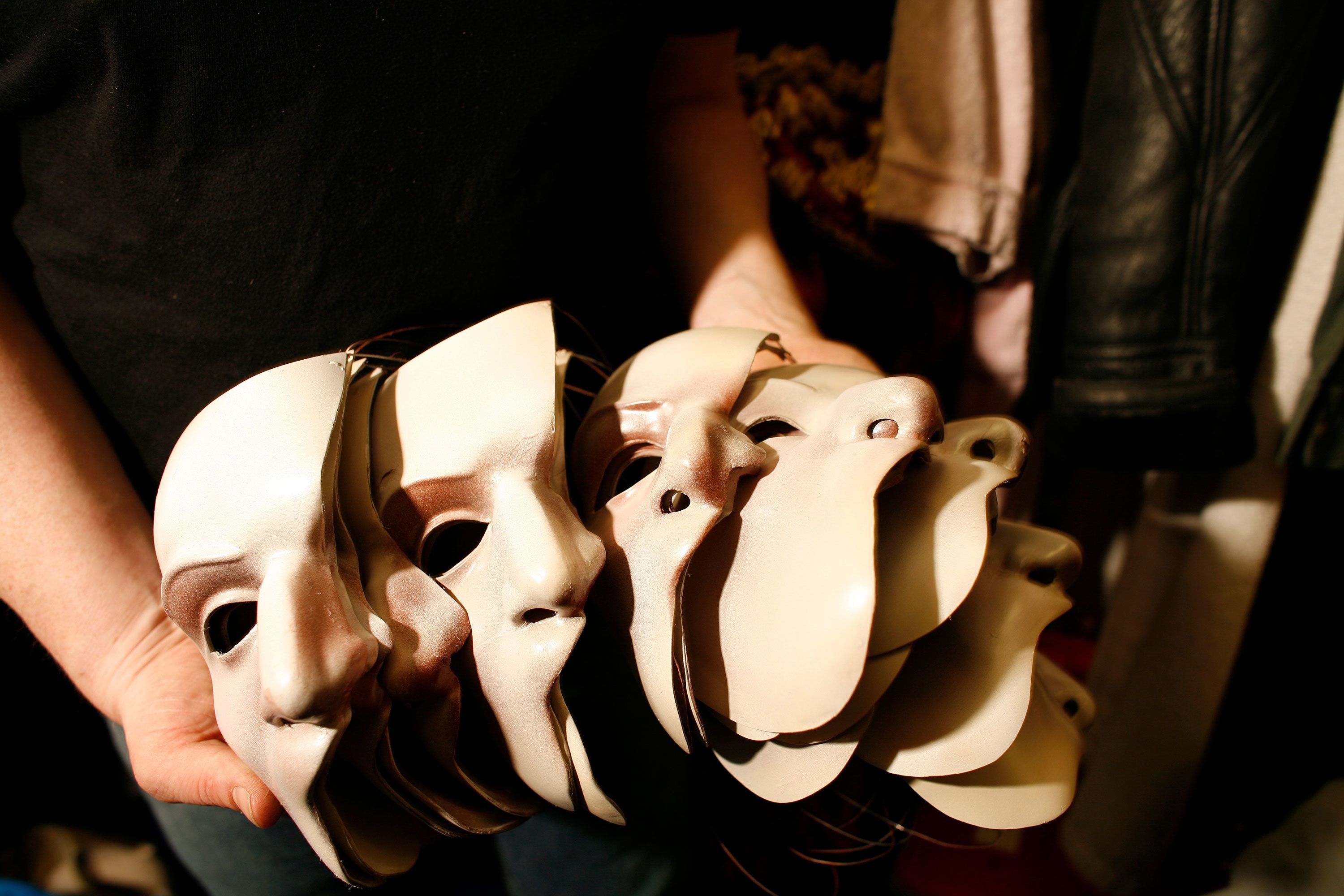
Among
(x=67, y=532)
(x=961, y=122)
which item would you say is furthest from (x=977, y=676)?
(x=961, y=122)

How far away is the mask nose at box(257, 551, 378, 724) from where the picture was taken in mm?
306

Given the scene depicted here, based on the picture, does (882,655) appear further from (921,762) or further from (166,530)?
(166,530)

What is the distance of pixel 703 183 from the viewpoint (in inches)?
24.9

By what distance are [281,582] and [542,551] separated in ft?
0.39

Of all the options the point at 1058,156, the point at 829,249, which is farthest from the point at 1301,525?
the point at 829,249

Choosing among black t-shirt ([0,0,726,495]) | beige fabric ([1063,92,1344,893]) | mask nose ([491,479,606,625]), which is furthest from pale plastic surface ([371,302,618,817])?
beige fabric ([1063,92,1344,893])

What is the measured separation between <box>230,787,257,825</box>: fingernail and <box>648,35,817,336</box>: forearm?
450 mm

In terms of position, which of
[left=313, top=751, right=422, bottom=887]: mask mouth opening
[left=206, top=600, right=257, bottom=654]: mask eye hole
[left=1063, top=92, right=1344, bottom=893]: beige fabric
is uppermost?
[left=206, top=600, right=257, bottom=654]: mask eye hole

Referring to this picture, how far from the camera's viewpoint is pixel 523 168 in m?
0.46

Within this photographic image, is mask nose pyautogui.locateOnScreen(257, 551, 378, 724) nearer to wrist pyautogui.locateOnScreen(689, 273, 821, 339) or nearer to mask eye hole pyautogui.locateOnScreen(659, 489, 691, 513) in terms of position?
mask eye hole pyautogui.locateOnScreen(659, 489, 691, 513)

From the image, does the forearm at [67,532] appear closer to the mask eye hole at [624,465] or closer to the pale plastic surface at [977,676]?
the mask eye hole at [624,465]

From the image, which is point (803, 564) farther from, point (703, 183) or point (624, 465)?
point (703, 183)

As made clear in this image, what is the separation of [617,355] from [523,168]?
0.19 meters

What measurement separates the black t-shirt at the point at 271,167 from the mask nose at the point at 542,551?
179mm
